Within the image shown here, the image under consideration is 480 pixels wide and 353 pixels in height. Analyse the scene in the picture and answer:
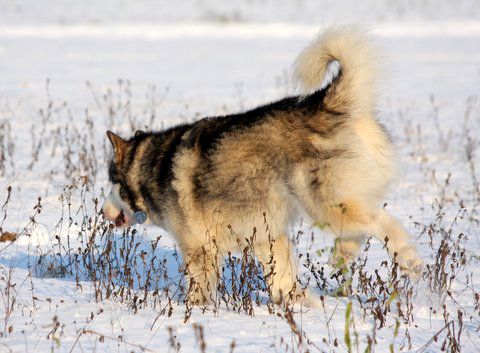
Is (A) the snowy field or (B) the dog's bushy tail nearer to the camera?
(A) the snowy field

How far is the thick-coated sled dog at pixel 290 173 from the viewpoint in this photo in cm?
459

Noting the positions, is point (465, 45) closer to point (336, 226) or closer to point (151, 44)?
point (151, 44)

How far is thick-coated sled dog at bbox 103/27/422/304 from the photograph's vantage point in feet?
15.1

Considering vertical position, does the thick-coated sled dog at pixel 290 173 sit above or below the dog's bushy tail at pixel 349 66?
below

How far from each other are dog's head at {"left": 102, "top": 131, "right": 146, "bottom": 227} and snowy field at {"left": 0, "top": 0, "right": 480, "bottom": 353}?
20 centimetres

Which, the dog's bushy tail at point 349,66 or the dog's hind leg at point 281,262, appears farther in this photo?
the dog's hind leg at point 281,262

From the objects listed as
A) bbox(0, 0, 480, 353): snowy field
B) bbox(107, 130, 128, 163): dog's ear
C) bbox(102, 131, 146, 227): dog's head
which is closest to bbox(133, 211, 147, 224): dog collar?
bbox(102, 131, 146, 227): dog's head

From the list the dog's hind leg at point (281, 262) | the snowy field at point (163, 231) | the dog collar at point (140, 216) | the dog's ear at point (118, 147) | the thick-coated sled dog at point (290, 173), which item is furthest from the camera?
the dog's ear at point (118, 147)

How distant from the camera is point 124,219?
5.54m

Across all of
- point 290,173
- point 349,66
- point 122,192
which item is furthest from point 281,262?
point 349,66

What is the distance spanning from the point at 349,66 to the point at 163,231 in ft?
9.06

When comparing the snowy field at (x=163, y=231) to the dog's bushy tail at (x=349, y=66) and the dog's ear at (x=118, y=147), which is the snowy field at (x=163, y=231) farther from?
the dog's ear at (x=118, y=147)

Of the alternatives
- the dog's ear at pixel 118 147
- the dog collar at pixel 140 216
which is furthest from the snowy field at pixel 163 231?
the dog's ear at pixel 118 147

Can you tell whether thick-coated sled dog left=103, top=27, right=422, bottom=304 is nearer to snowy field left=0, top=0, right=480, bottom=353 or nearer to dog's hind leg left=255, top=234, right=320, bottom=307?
dog's hind leg left=255, top=234, right=320, bottom=307
